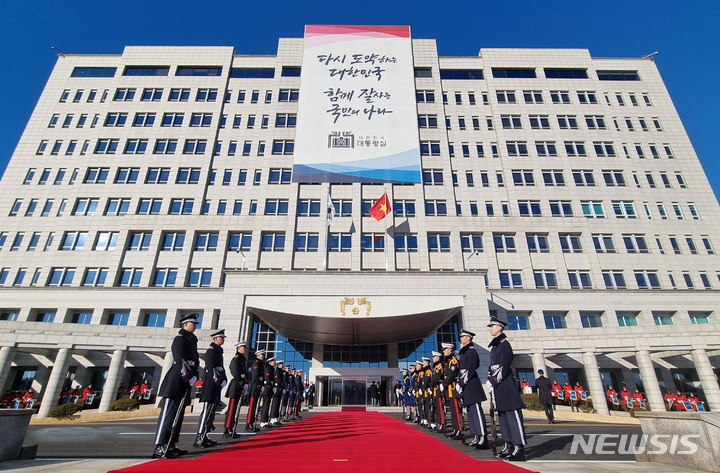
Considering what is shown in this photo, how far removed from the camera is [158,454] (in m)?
5.75

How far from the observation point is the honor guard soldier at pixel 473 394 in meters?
7.18

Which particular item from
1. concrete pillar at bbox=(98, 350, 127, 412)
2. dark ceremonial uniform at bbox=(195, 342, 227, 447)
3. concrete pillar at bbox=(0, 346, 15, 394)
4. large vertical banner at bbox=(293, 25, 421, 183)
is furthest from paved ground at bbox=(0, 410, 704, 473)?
large vertical banner at bbox=(293, 25, 421, 183)

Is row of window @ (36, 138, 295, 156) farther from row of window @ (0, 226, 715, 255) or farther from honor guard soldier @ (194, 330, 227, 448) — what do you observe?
honor guard soldier @ (194, 330, 227, 448)

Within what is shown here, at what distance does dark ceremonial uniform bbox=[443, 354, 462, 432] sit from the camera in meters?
8.65

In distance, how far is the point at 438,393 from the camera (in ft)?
34.0

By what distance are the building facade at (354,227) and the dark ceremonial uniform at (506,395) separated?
1780 cm

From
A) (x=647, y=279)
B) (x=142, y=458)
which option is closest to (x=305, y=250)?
(x=142, y=458)

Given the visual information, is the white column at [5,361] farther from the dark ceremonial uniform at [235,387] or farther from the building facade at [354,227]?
the dark ceremonial uniform at [235,387]

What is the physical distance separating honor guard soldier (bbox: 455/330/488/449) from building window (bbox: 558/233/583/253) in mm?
30006

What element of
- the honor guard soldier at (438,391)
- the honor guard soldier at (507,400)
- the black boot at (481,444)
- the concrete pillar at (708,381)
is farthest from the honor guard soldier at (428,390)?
the concrete pillar at (708,381)

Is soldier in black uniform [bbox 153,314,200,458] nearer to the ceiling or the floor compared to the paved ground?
nearer to the ceiling

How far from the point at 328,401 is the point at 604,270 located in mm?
27096

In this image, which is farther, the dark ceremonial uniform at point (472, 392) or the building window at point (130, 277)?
the building window at point (130, 277)

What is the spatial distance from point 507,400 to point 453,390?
3.01 metres
